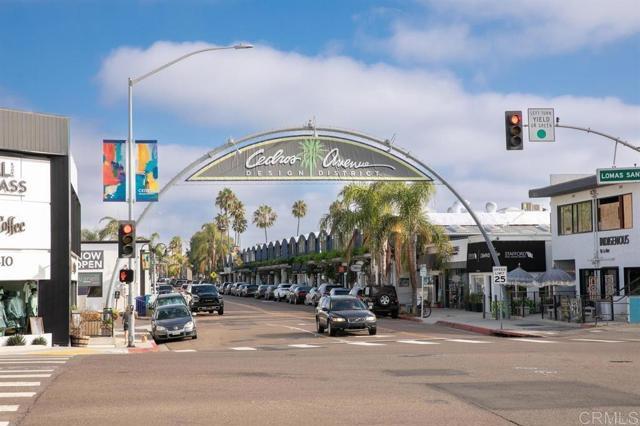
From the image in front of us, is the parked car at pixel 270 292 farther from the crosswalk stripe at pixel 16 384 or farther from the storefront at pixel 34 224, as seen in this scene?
the crosswalk stripe at pixel 16 384

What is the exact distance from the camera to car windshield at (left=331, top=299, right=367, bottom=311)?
105 ft

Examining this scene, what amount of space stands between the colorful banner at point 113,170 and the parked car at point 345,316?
895 centimetres

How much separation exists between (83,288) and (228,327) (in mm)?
21220

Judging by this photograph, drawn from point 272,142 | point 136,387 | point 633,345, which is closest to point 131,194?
point 272,142

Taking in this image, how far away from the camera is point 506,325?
3603cm

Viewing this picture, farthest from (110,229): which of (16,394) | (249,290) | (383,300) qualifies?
(16,394)

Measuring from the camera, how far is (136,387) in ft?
48.5

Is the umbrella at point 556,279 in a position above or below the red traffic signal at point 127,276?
below

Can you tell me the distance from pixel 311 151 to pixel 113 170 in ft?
34.7

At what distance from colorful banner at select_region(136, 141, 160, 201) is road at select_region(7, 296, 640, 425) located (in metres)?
7.72

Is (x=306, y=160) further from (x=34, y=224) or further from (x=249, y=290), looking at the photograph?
(x=249, y=290)

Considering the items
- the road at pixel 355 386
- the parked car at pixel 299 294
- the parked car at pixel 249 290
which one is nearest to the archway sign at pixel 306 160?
the road at pixel 355 386

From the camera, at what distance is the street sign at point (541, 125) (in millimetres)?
26328

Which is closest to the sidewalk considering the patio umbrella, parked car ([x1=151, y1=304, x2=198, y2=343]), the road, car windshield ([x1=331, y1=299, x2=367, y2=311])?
the patio umbrella
